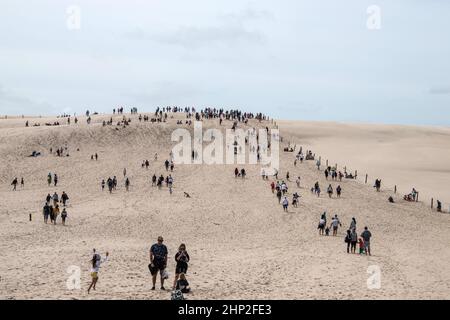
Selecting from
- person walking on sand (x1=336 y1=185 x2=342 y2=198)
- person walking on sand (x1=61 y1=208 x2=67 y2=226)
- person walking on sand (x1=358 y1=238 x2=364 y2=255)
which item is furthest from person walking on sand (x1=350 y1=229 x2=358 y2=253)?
person walking on sand (x1=336 y1=185 x2=342 y2=198)

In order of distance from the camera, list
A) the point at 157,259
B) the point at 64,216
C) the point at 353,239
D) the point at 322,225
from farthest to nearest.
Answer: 1. the point at 322,225
2. the point at 64,216
3. the point at 353,239
4. the point at 157,259

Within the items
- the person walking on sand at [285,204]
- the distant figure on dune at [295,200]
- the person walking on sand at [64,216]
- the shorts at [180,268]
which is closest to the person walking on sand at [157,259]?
the shorts at [180,268]

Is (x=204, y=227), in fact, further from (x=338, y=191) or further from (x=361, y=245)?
(x=338, y=191)

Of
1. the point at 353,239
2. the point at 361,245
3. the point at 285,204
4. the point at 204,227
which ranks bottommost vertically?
the point at 361,245

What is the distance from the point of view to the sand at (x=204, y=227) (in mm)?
17016

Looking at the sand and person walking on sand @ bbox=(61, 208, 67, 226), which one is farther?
person walking on sand @ bbox=(61, 208, 67, 226)

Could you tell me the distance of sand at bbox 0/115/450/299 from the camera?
17016 millimetres

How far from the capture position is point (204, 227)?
3033 centimetres

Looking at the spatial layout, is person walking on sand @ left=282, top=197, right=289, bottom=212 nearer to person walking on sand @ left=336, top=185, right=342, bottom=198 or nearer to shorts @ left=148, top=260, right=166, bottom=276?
person walking on sand @ left=336, top=185, right=342, bottom=198

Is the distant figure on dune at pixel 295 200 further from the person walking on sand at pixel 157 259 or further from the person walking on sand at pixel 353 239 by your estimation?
the person walking on sand at pixel 157 259

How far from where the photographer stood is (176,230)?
29.3m

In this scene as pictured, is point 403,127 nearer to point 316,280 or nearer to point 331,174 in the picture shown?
point 331,174

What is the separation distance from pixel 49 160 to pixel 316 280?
40.6 m

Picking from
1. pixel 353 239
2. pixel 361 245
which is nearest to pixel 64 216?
pixel 353 239
